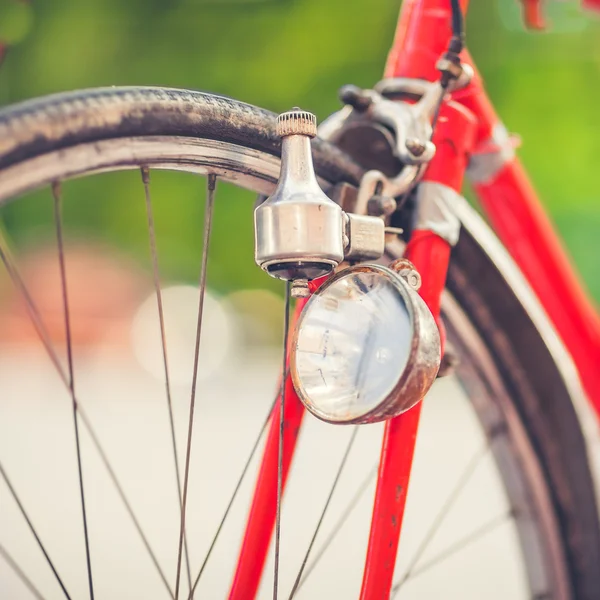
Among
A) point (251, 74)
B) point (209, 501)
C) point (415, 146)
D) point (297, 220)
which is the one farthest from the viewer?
point (251, 74)

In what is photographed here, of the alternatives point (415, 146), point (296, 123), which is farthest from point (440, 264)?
point (296, 123)

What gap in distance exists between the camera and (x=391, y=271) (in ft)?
1.54

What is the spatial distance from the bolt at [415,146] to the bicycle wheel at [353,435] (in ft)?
0.13

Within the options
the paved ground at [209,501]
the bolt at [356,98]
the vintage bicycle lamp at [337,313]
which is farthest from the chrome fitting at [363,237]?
the paved ground at [209,501]

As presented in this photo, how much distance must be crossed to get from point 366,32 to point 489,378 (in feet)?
16.2

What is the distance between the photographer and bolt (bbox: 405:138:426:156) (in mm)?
566

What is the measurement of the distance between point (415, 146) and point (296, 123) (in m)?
0.14

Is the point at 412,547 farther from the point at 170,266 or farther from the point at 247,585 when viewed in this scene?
the point at 170,266

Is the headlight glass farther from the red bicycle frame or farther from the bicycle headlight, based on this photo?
the red bicycle frame

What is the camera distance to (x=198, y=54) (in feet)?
18.1

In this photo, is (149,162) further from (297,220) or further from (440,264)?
(440,264)

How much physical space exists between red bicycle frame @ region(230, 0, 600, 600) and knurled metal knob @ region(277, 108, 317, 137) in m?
0.17

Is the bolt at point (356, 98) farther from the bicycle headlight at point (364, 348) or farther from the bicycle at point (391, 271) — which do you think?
the bicycle headlight at point (364, 348)

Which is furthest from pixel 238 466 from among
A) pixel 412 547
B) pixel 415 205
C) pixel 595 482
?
pixel 415 205
